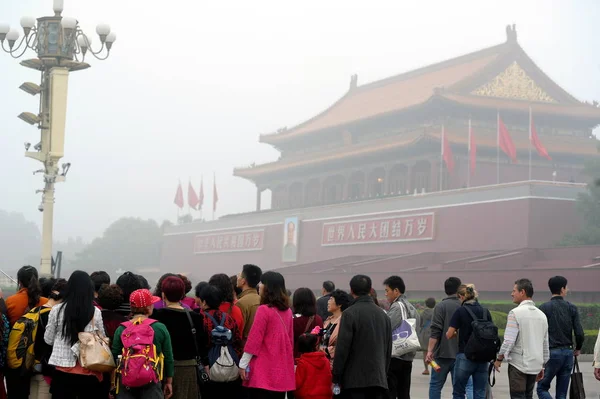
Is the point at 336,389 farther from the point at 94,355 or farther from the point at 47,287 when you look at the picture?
the point at 47,287

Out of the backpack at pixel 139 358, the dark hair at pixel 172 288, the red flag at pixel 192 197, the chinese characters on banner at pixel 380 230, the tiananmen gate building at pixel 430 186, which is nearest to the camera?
the backpack at pixel 139 358

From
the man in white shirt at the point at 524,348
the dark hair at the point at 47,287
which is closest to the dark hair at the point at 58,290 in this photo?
the dark hair at the point at 47,287

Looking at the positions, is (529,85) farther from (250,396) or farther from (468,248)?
(250,396)

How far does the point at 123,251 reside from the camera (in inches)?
2189

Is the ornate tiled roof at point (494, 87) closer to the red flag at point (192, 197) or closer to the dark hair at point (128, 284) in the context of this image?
the red flag at point (192, 197)

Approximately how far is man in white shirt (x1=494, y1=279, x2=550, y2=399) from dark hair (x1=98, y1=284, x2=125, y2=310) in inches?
102

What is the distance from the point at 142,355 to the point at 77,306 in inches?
18.3

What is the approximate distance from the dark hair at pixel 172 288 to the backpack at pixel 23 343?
2.32ft

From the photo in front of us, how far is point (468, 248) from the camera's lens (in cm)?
2416

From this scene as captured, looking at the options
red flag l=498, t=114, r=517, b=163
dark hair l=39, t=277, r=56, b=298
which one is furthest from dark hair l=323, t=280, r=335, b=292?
red flag l=498, t=114, r=517, b=163

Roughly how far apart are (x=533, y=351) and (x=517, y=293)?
0.39 metres

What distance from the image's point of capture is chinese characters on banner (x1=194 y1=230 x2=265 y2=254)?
33938 mm

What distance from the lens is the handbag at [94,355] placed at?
4906 mm

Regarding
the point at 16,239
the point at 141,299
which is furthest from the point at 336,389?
the point at 16,239
